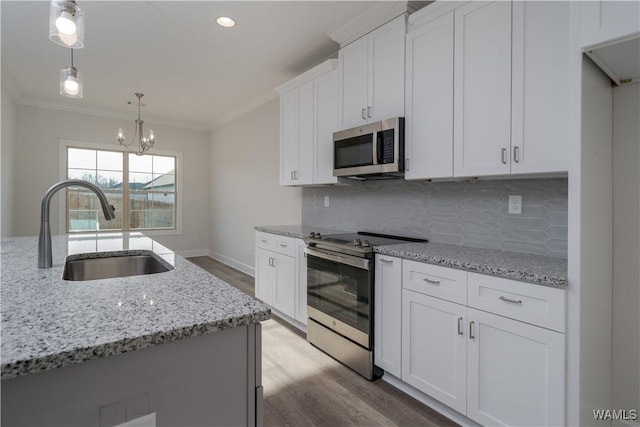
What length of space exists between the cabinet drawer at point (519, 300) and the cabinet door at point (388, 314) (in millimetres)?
488

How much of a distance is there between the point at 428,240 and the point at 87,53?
390 cm

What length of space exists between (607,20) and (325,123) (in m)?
2.09

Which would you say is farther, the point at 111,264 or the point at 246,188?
the point at 246,188

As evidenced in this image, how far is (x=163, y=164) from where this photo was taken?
21.3 ft

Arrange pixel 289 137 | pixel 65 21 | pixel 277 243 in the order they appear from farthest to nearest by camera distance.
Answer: pixel 289 137
pixel 277 243
pixel 65 21

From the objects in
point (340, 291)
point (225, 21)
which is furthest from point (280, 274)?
point (225, 21)

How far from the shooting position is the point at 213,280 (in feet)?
3.80

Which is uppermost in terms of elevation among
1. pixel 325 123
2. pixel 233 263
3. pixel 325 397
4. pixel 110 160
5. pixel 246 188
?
pixel 110 160

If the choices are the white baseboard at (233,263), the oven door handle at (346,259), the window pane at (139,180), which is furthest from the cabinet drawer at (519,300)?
the window pane at (139,180)

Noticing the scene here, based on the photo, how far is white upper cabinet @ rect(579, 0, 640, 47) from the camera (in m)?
1.20

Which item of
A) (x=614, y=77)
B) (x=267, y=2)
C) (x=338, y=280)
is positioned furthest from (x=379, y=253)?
(x=267, y=2)

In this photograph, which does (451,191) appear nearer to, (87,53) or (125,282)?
(125,282)

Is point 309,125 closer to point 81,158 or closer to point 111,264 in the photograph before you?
point 111,264

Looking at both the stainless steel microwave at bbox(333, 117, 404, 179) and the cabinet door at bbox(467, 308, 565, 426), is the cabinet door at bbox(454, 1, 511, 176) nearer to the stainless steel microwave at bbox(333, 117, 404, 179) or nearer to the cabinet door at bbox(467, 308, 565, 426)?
the stainless steel microwave at bbox(333, 117, 404, 179)
